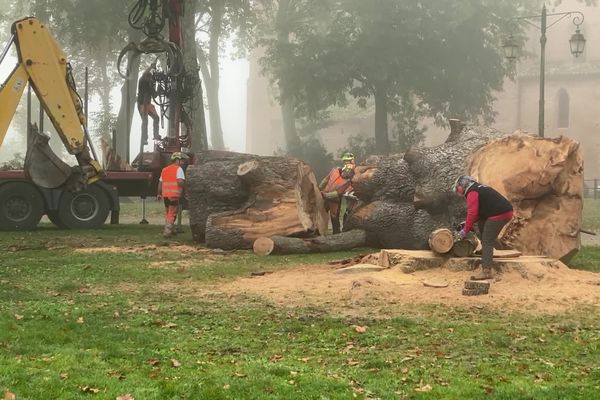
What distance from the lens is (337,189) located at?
1694 centimetres

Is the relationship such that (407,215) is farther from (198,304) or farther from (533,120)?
(533,120)

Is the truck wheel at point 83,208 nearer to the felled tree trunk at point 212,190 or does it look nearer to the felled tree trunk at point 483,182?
the felled tree trunk at point 212,190

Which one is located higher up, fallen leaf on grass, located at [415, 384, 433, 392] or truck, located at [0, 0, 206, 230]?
truck, located at [0, 0, 206, 230]

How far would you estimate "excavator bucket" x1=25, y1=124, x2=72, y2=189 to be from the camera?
1747cm

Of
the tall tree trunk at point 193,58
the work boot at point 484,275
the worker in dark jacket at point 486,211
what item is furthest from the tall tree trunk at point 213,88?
the work boot at point 484,275

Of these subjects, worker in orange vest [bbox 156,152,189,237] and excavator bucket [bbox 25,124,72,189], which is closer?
worker in orange vest [bbox 156,152,189,237]

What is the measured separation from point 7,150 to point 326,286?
105 metres

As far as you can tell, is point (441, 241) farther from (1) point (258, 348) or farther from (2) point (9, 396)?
(2) point (9, 396)

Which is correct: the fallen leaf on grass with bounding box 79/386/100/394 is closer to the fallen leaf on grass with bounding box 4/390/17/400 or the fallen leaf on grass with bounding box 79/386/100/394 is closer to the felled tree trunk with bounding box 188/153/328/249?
the fallen leaf on grass with bounding box 4/390/17/400

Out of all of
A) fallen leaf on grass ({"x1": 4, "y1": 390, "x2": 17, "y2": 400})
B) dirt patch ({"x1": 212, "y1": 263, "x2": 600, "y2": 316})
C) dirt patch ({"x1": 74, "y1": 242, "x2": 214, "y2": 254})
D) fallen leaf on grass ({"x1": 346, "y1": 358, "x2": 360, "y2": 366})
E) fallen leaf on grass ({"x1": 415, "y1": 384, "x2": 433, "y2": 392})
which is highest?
fallen leaf on grass ({"x1": 4, "y1": 390, "x2": 17, "y2": 400})

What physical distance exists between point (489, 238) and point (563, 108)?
154ft

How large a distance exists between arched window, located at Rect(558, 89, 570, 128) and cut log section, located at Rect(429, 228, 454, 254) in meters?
46.4

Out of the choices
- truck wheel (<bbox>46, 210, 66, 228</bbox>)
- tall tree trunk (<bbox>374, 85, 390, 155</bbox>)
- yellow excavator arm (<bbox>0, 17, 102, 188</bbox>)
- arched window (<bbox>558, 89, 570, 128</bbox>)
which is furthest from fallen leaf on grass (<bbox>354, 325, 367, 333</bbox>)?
→ arched window (<bbox>558, 89, 570, 128</bbox>)

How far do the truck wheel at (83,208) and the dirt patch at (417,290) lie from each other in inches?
333
